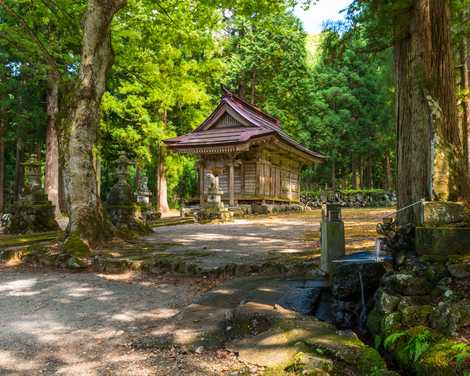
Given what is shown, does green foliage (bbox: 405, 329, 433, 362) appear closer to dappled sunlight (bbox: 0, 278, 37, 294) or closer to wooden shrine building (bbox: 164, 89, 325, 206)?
dappled sunlight (bbox: 0, 278, 37, 294)

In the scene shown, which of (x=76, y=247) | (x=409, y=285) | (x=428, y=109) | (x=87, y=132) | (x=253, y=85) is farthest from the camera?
(x=253, y=85)

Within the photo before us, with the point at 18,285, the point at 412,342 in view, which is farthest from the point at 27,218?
the point at 412,342

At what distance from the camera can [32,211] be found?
12789 mm

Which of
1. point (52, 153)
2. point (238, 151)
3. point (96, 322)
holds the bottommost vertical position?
point (96, 322)

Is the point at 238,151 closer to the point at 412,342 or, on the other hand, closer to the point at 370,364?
the point at 412,342

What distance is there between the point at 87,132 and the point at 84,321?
5321mm

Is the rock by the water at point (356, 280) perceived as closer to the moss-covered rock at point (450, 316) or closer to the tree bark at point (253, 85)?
the moss-covered rock at point (450, 316)

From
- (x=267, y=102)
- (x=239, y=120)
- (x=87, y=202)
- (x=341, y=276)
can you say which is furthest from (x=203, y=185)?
(x=341, y=276)

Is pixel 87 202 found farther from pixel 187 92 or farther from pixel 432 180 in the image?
pixel 187 92

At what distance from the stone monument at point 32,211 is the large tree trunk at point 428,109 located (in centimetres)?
1162

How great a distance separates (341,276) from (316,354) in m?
2.00

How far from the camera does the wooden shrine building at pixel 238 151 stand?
70.8ft

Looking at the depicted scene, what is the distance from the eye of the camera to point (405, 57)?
617 cm

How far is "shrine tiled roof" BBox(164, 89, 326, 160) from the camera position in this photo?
21.1 m
